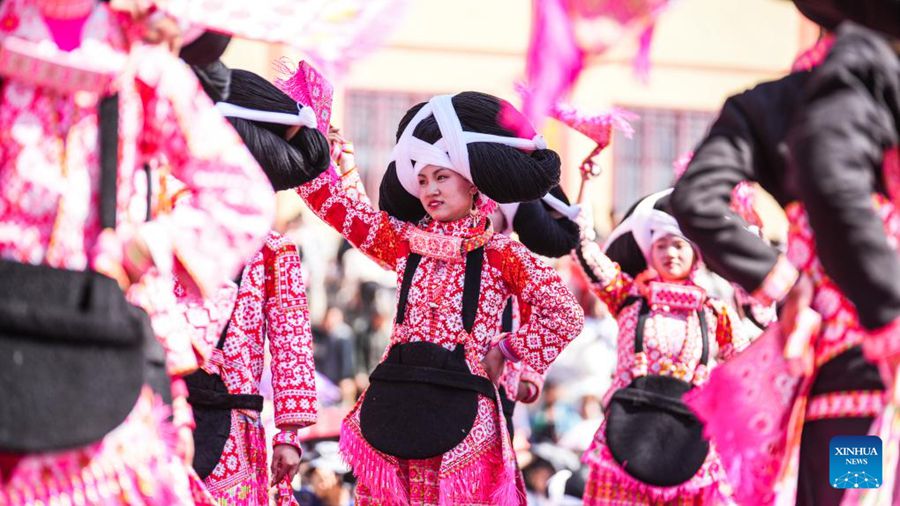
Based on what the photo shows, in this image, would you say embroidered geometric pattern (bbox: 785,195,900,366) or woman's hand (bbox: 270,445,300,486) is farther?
woman's hand (bbox: 270,445,300,486)

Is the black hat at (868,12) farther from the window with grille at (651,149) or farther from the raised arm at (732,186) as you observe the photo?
the window with grille at (651,149)

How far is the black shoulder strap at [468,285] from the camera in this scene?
5.73m

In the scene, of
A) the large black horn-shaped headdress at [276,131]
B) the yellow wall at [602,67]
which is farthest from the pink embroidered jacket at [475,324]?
the yellow wall at [602,67]

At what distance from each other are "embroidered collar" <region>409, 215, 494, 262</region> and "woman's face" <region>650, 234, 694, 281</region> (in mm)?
1216

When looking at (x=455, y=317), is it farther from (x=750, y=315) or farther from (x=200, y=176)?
(x=200, y=176)

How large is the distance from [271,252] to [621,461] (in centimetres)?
172

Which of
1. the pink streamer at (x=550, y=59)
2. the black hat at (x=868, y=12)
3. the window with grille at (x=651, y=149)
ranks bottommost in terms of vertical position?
the pink streamer at (x=550, y=59)

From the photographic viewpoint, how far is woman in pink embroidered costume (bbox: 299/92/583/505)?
5.55 metres

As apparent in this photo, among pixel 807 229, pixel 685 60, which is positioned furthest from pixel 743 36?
pixel 807 229

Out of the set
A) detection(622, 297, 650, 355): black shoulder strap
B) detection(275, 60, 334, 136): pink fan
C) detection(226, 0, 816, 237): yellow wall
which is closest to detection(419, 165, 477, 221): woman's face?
detection(275, 60, 334, 136): pink fan

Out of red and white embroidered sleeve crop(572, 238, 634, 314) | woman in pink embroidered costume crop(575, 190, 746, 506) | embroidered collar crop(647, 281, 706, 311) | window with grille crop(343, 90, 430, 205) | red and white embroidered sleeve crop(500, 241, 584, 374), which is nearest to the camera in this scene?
red and white embroidered sleeve crop(500, 241, 584, 374)

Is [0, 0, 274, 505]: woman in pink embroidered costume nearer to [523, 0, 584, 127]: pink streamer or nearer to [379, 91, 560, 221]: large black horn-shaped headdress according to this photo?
[523, 0, 584, 127]: pink streamer

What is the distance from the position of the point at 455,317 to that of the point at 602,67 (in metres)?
16.1

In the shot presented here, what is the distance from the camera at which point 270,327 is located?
218 inches
